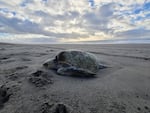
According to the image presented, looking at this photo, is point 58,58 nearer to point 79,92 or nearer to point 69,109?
point 79,92

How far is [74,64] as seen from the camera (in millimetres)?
3074

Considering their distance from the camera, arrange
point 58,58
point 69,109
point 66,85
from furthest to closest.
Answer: point 58,58 → point 66,85 → point 69,109

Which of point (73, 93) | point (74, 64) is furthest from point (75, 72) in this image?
point (73, 93)

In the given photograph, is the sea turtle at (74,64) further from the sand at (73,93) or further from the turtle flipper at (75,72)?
the sand at (73,93)

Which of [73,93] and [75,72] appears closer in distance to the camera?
[73,93]

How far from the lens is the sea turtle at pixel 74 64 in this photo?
2.96 m

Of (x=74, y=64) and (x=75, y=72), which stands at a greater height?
(x=74, y=64)

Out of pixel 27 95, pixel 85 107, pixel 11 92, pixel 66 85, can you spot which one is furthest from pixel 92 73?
pixel 11 92

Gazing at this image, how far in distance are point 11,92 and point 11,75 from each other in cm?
82

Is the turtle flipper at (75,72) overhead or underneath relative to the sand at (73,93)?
overhead

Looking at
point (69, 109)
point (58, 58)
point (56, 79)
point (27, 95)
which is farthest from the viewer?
point (58, 58)

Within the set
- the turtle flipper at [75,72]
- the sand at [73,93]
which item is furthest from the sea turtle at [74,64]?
the sand at [73,93]

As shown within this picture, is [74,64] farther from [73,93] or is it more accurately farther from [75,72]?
[73,93]

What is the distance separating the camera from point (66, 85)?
2.48 m
